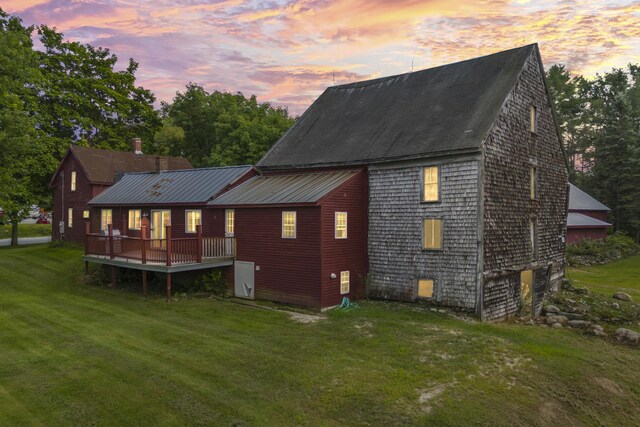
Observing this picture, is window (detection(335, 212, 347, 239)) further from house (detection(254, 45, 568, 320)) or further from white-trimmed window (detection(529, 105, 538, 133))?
white-trimmed window (detection(529, 105, 538, 133))

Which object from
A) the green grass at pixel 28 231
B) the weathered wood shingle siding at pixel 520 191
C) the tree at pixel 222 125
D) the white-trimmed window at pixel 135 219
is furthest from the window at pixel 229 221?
the green grass at pixel 28 231

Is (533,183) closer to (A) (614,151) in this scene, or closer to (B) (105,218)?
(B) (105,218)

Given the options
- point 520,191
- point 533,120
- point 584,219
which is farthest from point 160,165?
point 584,219

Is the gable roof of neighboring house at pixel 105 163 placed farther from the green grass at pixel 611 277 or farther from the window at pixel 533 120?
the green grass at pixel 611 277

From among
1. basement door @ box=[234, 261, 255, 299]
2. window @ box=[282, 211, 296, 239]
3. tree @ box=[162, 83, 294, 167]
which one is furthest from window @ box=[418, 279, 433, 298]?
tree @ box=[162, 83, 294, 167]

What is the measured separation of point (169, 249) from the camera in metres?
19.0

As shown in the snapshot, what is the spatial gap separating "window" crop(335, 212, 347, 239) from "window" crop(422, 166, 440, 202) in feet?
10.9

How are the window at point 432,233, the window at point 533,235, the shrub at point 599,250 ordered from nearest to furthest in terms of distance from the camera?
the window at point 432,233 → the window at point 533,235 → the shrub at point 599,250

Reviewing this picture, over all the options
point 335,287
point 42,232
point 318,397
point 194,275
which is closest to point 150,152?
point 42,232

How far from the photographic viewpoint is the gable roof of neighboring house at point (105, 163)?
34719 mm

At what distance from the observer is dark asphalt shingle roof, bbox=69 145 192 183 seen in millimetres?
34812

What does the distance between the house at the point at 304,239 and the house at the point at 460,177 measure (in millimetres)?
589

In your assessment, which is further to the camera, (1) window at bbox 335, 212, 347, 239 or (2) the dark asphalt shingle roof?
(2) the dark asphalt shingle roof

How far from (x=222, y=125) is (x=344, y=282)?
31.8 metres
